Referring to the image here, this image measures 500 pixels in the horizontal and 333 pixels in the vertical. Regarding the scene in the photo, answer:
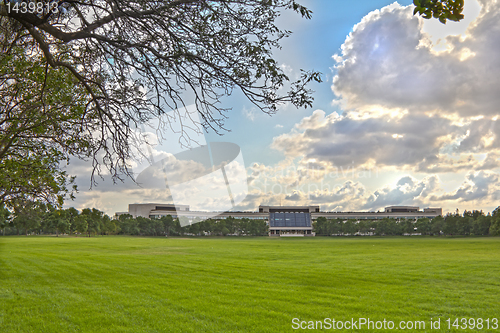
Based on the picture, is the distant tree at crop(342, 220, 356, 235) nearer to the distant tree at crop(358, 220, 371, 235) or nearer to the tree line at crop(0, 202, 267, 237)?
the distant tree at crop(358, 220, 371, 235)

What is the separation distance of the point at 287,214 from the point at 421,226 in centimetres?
6540

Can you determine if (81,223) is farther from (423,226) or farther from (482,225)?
(482,225)

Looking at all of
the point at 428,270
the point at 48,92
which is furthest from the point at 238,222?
the point at 48,92

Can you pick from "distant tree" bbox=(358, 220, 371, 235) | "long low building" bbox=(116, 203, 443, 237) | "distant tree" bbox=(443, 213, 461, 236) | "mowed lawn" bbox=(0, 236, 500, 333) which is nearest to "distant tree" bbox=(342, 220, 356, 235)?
"distant tree" bbox=(358, 220, 371, 235)

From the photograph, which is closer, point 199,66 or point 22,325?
point 199,66

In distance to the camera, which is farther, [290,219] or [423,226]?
[290,219]

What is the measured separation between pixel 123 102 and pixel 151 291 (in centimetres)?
710

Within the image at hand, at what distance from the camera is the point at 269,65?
290 inches

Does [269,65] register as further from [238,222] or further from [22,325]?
[238,222]

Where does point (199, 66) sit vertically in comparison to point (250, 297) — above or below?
above

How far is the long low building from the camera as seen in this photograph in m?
166

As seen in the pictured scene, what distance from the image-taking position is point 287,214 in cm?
17588

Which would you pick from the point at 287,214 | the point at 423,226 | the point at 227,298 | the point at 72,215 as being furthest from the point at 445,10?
the point at 287,214

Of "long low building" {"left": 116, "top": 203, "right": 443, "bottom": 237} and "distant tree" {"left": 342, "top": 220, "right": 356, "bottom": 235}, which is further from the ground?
"long low building" {"left": 116, "top": 203, "right": 443, "bottom": 237}
